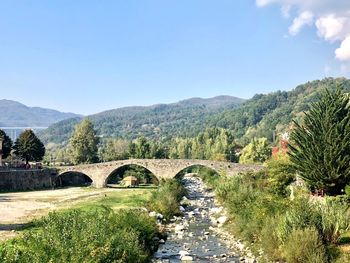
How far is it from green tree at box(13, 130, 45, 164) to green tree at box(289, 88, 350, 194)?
187 ft

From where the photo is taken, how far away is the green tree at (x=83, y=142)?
8219 cm

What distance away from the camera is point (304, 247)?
1969 centimetres

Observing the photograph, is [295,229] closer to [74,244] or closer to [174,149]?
[74,244]

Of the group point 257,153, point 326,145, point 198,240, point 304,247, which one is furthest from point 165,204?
point 257,153

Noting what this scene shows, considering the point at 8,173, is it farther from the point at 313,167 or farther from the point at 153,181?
the point at 313,167

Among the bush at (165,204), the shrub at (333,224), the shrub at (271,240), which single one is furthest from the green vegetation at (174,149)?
the shrub at (333,224)

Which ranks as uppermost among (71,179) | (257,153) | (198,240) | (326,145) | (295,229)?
(326,145)

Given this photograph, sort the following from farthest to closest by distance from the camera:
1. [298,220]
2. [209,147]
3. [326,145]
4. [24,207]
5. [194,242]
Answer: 1. [209,147]
2. [24,207]
3. [326,145]
4. [194,242]
5. [298,220]

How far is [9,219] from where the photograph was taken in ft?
114

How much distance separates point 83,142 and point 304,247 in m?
67.0

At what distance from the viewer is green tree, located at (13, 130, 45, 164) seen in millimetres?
80375

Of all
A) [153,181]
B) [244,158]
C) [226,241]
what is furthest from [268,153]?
[226,241]

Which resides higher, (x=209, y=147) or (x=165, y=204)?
(x=209, y=147)

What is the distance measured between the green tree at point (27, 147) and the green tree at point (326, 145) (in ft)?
187
